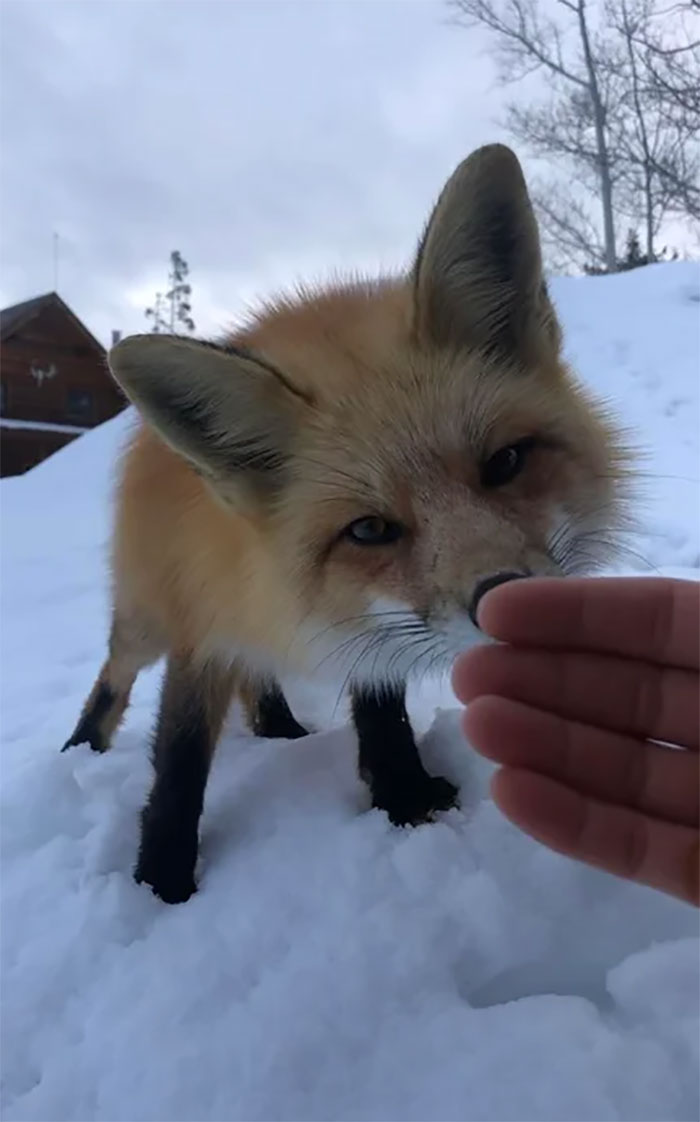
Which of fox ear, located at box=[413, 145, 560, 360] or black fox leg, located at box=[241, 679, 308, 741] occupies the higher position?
fox ear, located at box=[413, 145, 560, 360]

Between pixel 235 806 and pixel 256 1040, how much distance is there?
0.73 metres

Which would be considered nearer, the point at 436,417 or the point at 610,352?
the point at 436,417

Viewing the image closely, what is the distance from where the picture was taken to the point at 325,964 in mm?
1587

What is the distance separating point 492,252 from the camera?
1769mm

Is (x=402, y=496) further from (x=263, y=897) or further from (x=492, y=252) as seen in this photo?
(x=263, y=897)

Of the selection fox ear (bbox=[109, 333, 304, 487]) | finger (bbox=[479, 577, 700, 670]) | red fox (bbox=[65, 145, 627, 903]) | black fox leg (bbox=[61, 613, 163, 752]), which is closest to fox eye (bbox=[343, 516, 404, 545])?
red fox (bbox=[65, 145, 627, 903])

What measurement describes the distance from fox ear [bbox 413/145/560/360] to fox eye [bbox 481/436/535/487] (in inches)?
11.9

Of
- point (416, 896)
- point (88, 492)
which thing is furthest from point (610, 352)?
point (416, 896)

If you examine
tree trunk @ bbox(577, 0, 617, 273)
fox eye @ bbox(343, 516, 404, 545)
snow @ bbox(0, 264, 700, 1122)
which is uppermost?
tree trunk @ bbox(577, 0, 617, 273)

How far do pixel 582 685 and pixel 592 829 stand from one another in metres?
0.19

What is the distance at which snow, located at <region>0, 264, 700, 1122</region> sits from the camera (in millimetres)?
1341

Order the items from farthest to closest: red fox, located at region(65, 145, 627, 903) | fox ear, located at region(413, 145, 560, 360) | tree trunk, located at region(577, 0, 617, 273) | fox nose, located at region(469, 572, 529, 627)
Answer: tree trunk, located at region(577, 0, 617, 273), fox ear, located at region(413, 145, 560, 360), red fox, located at region(65, 145, 627, 903), fox nose, located at region(469, 572, 529, 627)

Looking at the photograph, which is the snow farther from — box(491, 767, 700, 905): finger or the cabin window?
the cabin window

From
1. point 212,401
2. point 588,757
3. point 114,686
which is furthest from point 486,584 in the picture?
point 114,686
